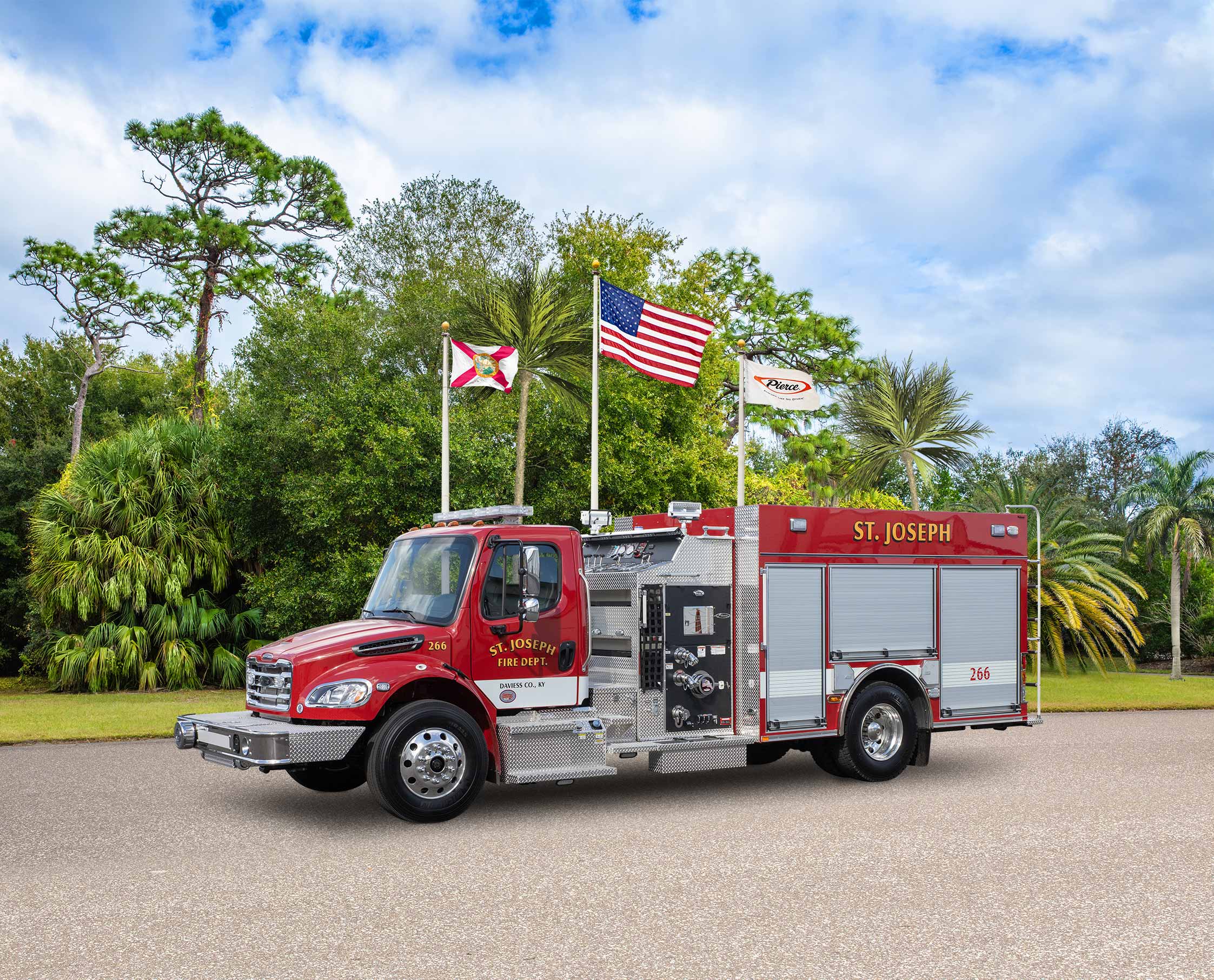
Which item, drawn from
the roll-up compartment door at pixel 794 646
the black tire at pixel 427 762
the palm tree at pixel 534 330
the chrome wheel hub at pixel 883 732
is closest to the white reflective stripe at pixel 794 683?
the roll-up compartment door at pixel 794 646

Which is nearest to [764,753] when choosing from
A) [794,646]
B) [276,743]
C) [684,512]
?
[794,646]

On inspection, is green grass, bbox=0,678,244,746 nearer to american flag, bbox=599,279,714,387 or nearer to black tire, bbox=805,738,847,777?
american flag, bbox=599,279,714,387

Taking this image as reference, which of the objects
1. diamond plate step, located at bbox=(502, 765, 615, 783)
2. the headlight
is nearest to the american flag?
diamond plate step, located at bbox=(502, 765, 615, 783)

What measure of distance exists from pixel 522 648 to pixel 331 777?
7.65 feet

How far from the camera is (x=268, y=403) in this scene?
2370 cm

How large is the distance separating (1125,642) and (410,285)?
22.1 meters

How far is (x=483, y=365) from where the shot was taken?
18.0m

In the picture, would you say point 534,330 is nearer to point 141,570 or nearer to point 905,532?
point 141,570

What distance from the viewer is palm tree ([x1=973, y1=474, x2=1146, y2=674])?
1056 inches

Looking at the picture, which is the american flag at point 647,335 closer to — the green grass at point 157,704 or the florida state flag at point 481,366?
the florida state flag at point 481,366

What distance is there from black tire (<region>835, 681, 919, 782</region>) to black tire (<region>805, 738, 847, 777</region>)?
0.04 meters

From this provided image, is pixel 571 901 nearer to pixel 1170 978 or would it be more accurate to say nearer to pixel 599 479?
pixel 1170 978

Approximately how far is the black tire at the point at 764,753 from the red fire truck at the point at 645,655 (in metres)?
0.03

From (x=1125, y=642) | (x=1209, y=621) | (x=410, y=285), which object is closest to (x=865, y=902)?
(x=410, y=285)
